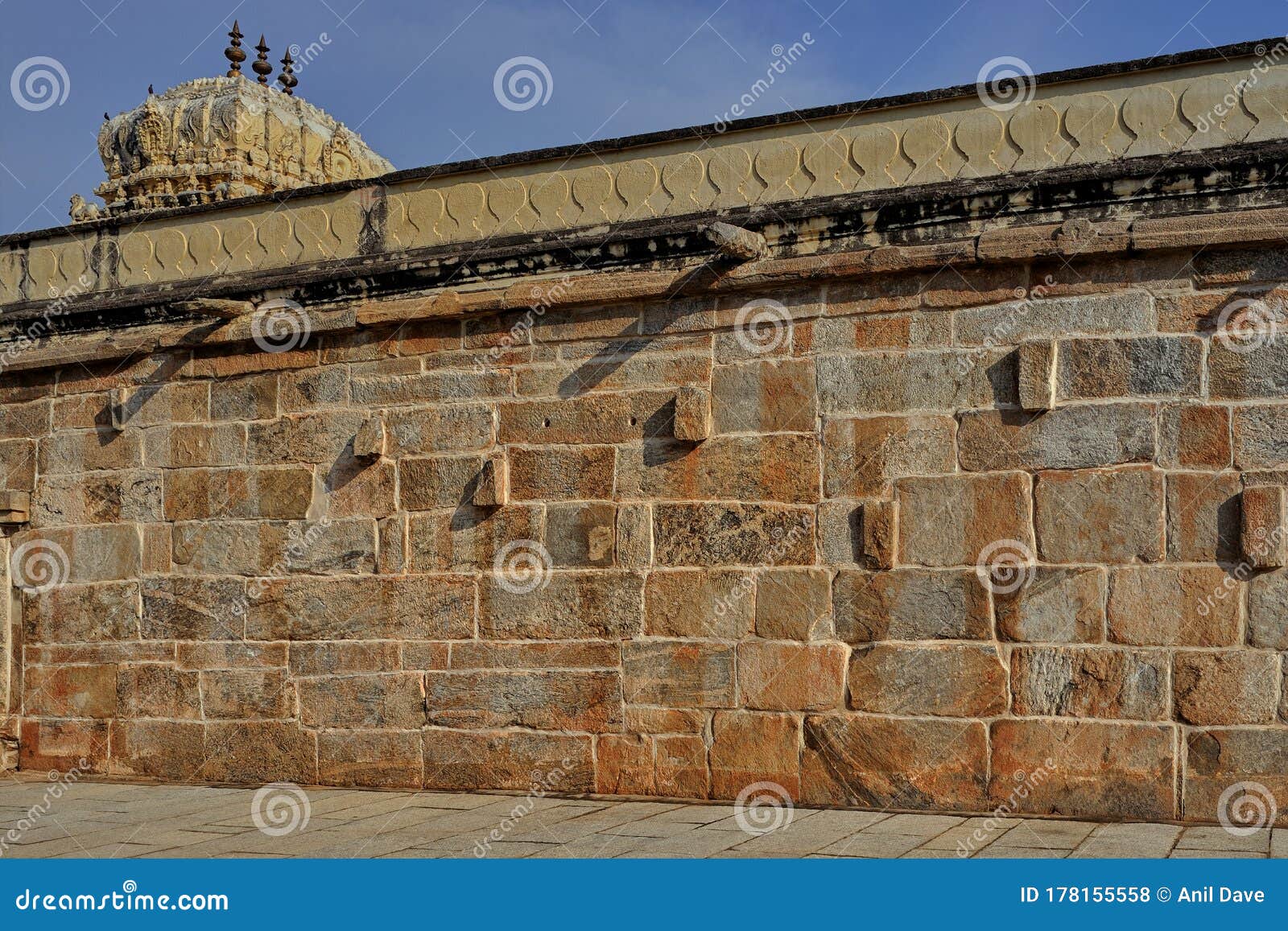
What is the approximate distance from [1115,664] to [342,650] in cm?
380

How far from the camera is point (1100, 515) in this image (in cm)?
595

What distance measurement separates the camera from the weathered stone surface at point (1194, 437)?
5.80 metres

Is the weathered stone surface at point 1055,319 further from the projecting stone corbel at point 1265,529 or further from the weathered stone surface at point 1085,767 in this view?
the weathered stone surface at point 1085,767

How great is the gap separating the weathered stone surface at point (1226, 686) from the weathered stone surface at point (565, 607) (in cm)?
242

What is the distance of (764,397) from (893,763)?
5.76 ft

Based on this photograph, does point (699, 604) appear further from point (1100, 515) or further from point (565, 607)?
point (1100, 515)

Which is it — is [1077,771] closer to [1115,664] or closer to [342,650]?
[1115,664]

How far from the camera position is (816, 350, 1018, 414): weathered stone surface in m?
6.19

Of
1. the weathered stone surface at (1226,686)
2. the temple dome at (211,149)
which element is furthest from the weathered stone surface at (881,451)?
the temple dome at (211,149)

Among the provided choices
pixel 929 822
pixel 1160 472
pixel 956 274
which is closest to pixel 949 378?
pixel 956 274

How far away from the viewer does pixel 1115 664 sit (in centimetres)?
588

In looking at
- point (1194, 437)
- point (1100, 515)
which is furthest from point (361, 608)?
point (1194, 437)

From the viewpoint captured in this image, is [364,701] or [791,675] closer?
[791,675]

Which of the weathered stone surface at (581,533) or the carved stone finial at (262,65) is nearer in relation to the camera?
the weathered stone surface at (581,533)
